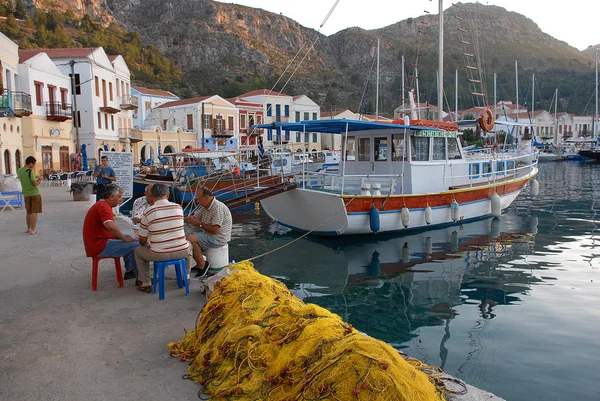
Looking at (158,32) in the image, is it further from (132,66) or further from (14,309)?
(14,309)

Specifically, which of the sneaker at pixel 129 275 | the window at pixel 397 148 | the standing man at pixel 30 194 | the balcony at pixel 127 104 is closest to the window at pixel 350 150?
the window at pixel 397 148

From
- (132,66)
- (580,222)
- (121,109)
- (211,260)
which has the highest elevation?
(132,66)

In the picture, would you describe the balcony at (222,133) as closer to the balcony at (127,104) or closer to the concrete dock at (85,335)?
the balcony at (127,104)

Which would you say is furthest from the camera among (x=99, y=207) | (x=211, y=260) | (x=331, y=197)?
(x=331, y=197)

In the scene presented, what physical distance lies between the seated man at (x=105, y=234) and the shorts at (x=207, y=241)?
85cm

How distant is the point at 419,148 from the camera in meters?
14.0

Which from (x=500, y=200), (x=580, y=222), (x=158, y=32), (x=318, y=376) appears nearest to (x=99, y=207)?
(x=318, y=376)

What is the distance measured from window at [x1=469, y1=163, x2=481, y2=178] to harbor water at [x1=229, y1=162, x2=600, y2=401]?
1.66m

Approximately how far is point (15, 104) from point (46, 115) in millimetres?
4731

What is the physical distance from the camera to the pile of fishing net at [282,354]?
2.78m

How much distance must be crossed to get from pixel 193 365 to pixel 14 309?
269cm

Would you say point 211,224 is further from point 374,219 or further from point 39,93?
point 39,93

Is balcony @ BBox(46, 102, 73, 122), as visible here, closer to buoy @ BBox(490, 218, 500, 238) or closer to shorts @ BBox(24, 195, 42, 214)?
shorts @ BBox(24, 195, 42, 214)

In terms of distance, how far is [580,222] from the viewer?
16.4 m
